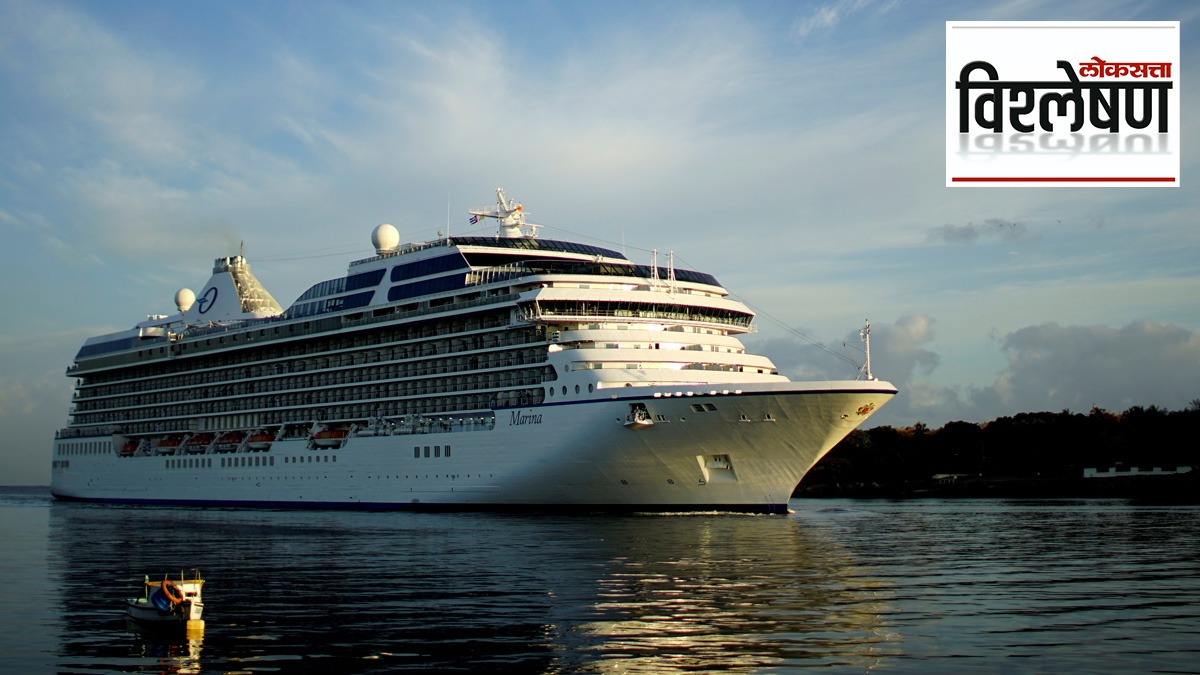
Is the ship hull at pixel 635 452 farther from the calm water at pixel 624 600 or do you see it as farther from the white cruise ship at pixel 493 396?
the calm water at pixel 624 600

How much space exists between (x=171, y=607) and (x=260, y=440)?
5877 centimetres

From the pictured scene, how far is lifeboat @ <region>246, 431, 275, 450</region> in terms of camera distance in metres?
78.1

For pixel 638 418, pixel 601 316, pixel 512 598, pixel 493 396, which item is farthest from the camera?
pixel 493 396

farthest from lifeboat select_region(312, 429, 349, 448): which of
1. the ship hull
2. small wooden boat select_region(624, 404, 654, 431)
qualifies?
small wooden boat select_region(624, 404, 654, 431)

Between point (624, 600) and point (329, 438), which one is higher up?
point (329, 438)

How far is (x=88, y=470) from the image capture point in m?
97.7

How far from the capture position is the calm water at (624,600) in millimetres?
19094

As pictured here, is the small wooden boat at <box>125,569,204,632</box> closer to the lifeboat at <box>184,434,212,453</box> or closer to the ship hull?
the ship hull

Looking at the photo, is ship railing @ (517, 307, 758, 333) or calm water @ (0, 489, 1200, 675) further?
ship railing @ (517, 307, 758, 333)

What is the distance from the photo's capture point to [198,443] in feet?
279

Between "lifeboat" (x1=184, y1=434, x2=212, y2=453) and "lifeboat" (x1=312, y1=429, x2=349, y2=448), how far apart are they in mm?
15302

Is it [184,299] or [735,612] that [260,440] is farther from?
[735,612]

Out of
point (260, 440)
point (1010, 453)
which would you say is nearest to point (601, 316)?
point (260, 440)

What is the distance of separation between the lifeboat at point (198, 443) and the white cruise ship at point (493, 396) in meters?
0.32
